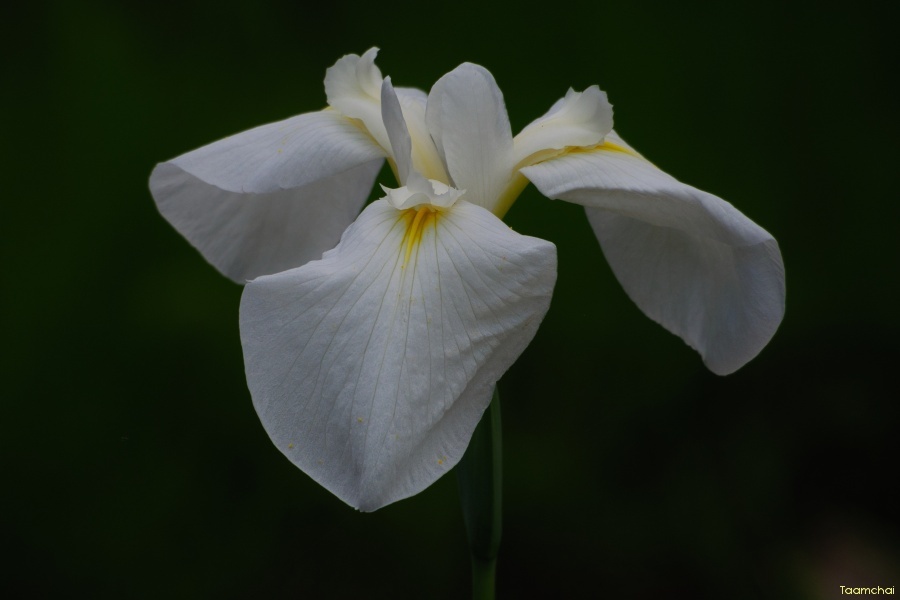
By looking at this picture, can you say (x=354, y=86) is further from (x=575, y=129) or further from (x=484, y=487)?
(x=484, y=487)

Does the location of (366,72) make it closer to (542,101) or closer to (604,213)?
(604,213)

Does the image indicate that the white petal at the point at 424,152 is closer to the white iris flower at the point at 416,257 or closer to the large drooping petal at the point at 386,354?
the white iris flower at the point at 416,257

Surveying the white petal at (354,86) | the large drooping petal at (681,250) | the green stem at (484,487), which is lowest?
the green stem at (484,487)

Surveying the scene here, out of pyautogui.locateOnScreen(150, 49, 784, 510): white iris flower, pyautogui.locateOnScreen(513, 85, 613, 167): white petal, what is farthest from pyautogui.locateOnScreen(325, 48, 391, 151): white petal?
pyautogui.locateOnScreen(513, 85, 613, 167): white petal

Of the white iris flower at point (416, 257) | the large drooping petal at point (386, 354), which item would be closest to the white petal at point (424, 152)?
the white iris flower at point (416, 257)

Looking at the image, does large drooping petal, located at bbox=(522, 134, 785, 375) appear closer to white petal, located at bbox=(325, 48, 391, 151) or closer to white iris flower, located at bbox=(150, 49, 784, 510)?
white iris flower, located at bbox=(150, 49, 784, 510)

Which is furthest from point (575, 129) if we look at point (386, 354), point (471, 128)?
point (386, 354)
